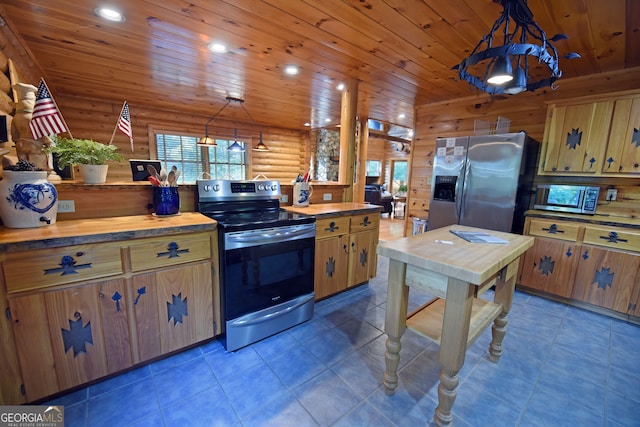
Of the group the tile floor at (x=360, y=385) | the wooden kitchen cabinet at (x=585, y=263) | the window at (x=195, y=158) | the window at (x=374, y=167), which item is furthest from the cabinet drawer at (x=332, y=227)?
the window at (x=374, y=167)

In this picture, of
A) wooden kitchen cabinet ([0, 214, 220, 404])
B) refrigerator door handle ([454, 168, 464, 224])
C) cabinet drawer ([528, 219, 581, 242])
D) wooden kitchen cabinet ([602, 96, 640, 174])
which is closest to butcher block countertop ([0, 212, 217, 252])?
wooden kitchen cabinet ([0, 214, 220, 404])

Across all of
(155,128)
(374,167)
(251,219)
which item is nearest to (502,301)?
(251,219)

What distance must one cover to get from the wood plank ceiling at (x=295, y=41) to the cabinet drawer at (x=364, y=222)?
1498 mm

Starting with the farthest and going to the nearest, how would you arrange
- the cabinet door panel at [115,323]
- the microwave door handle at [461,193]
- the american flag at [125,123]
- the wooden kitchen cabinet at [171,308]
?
the microwave door handle at [461,193] < the american flag at [125,123] < the wooden kitchen cabinet at [171,308] < the cabinet door panel at [115,323]

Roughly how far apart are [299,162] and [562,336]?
6431mm

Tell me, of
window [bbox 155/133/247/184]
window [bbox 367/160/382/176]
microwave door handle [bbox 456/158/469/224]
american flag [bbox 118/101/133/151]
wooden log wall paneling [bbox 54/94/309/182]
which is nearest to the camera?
american flag [bbox 118/101/133/151]

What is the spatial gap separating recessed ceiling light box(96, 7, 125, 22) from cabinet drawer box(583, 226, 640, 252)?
14.1 feet

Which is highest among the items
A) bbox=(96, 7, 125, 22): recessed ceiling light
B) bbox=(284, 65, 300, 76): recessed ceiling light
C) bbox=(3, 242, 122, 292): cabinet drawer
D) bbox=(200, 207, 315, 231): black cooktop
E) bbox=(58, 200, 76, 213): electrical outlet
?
bbox=(284, 65, 300, 76): recessed ceiling light

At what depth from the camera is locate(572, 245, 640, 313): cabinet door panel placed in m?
2.34

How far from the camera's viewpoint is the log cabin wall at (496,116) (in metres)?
2.66

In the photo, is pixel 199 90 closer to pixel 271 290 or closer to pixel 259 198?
pixel 259 198

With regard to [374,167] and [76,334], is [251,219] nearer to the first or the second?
[76,334]

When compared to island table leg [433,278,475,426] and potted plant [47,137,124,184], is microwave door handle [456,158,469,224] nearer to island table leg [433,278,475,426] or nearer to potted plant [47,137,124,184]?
island table leg [433,278,475,426]

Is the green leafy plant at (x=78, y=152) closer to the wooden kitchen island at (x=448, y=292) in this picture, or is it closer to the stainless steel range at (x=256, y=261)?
the stainless steel range at (x=256, y=261)
